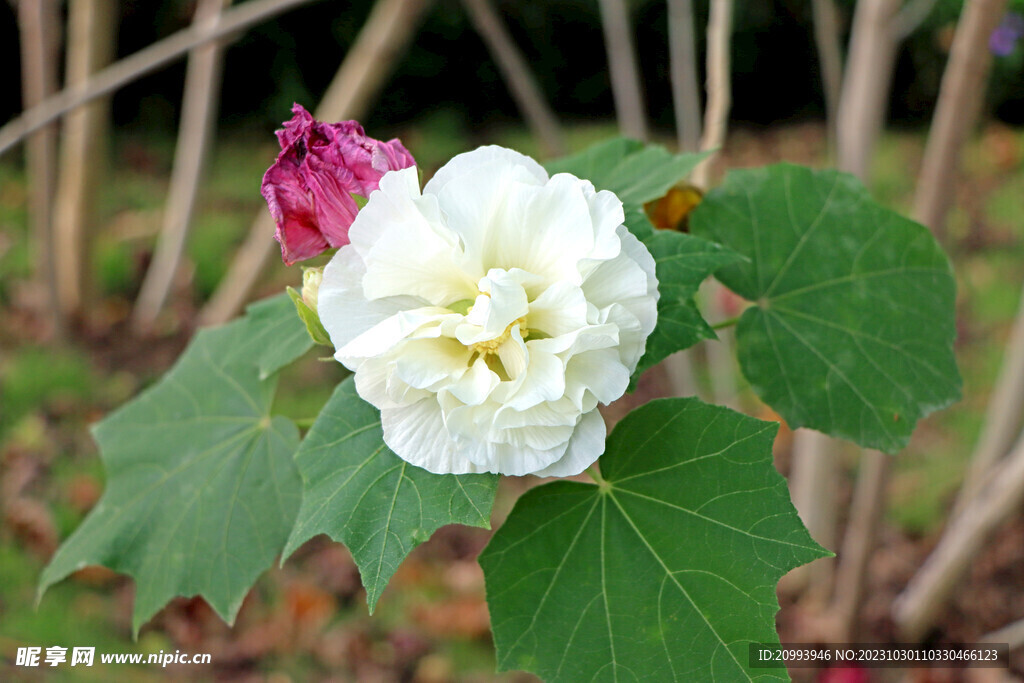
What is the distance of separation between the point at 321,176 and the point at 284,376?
10.4 feet

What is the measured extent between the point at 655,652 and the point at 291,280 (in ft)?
12.7

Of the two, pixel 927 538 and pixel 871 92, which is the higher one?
pixel 871 92

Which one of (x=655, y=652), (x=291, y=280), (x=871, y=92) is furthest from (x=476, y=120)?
(x=655, y=652)

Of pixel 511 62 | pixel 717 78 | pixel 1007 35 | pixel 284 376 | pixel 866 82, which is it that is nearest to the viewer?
pixel 717 78

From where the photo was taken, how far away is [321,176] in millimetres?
868

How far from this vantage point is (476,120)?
20.4ft

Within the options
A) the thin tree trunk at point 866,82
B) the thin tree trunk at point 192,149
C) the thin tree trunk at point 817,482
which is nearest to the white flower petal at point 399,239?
the thin tree trunk at point 866,82

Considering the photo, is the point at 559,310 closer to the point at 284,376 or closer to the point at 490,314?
the point at 490,314

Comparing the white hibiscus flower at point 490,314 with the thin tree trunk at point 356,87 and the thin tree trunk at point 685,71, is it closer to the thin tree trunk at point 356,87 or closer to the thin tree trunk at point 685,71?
the thin tree trunk at point 685,71

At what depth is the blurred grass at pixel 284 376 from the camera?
9.38 ft

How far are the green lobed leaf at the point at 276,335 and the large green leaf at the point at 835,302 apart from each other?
565 millimetres

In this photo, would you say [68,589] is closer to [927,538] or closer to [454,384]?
[454,384]

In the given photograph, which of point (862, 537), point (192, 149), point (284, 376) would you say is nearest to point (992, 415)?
point (862, 537)

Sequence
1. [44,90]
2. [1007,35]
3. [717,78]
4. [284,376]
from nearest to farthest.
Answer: [717,78], [1007,35], [44,90], [284,376]
